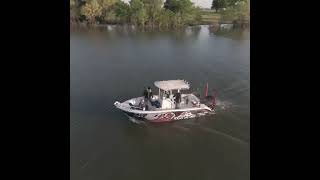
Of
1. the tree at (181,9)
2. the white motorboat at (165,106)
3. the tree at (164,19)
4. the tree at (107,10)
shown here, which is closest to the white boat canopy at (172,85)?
the white motorboat at (165,106)

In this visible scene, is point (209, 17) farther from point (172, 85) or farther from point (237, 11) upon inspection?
point (172, 85)

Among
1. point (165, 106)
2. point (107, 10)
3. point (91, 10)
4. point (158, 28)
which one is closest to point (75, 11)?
point (91, 10)

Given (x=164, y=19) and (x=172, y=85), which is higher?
(x=164, y=19)

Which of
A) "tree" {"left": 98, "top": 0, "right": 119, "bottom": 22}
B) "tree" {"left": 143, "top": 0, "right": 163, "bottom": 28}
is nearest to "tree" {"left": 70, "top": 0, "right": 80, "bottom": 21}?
"tree" {"left": 98, "top": 0, "right": 119, "bottom": 22}

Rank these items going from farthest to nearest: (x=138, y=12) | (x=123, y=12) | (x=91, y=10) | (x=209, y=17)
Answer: (x=209, y=17), (x=123, y=12), (x=138, y=12), (x=91, y=10)

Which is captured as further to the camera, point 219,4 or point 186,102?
point 219,4

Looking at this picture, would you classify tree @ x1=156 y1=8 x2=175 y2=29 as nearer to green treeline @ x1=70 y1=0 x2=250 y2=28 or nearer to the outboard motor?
green treeline @ x1=70 y1=0 x2=250 y2=28

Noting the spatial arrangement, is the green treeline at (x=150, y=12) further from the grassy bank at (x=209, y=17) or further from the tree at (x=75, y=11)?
the grassy bank at (x=209, y=17)
